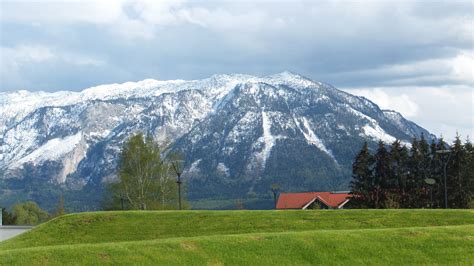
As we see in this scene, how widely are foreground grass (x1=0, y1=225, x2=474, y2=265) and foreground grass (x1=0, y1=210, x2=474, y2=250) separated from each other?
979 cm

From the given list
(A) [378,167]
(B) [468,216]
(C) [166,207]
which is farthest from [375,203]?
(B) [468,216]

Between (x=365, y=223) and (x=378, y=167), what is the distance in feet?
177

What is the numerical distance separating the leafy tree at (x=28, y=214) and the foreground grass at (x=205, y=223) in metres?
101

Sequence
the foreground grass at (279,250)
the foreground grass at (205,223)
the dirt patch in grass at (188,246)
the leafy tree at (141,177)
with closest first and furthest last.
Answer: the foreground grass at (279,250)
the dirt patch in grass at (188,246)
the foreground grass at (205,223)
the leafy tree at (141,177)

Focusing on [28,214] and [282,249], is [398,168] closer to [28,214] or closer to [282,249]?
[282,249]

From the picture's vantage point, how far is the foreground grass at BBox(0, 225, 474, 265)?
2945cm

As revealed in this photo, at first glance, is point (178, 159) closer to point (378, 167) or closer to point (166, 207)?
point (166, 207)

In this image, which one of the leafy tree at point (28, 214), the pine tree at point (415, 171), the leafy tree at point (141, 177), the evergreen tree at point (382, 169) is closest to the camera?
the pine tree at point (415, 171)

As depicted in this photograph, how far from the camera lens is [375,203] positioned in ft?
268

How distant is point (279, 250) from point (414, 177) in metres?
67.0

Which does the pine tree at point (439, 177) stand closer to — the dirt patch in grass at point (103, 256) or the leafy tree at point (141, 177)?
the leafy tree at point (141, 177)

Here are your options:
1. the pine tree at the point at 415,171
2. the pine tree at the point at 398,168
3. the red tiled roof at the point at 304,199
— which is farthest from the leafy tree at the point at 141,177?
the red tiled roof at the point at 304,199

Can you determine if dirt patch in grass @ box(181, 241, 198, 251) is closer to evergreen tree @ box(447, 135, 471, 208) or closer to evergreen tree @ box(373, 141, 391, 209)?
evergreen tree @ box(447, 135, 471, 208)

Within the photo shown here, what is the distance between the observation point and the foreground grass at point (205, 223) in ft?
141
